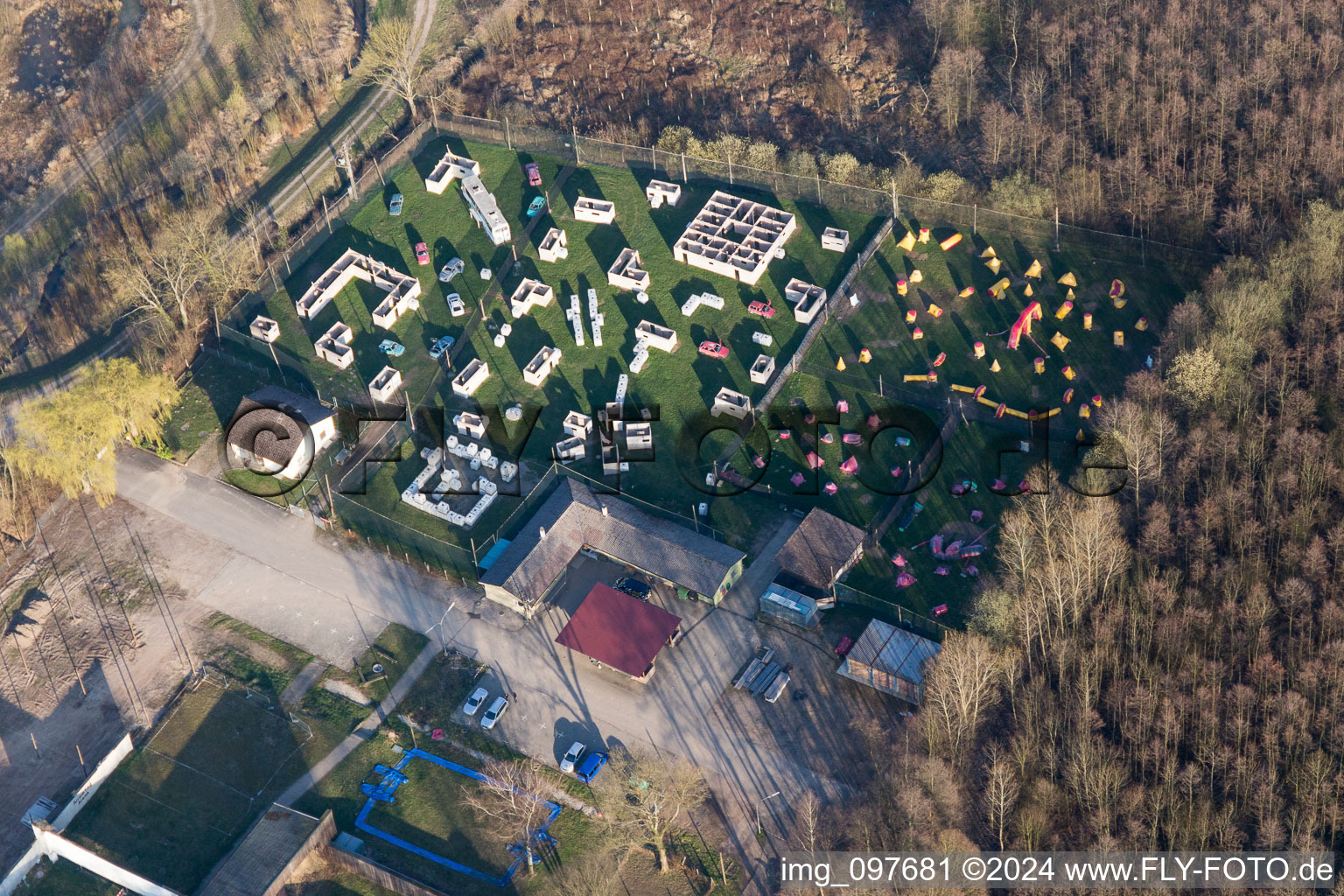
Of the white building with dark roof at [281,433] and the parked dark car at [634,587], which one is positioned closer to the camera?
the parked dark car at [634,587]

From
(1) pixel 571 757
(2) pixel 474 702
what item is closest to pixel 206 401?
(2) pixel 474 702

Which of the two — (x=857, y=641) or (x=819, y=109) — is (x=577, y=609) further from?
(x=819, y=109)

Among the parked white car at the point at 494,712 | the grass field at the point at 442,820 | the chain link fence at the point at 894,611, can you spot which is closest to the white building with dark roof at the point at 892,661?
the chain link fence at the point at 894,611

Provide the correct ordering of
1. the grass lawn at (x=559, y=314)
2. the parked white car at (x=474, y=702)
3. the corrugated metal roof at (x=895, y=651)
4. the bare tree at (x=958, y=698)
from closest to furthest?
the bare tree at (x=958, y=698)
the corrugated metal roof at (x=895, y=651)
the parked white car at (x=474, y=702)
the grass lawn at (x=559, y=314)

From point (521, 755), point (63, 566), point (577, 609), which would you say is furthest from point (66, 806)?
point (577, 609)

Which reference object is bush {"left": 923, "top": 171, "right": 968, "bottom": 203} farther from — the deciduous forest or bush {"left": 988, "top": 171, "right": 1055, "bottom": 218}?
bush {"left": 988, "top": 171, "right": 1055, "bottom": 218}

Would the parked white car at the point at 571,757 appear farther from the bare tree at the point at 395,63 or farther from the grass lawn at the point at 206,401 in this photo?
the bare tree at the point at 395,63

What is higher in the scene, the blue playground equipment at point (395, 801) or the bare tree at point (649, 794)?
the bare tree at point (649, 794)
